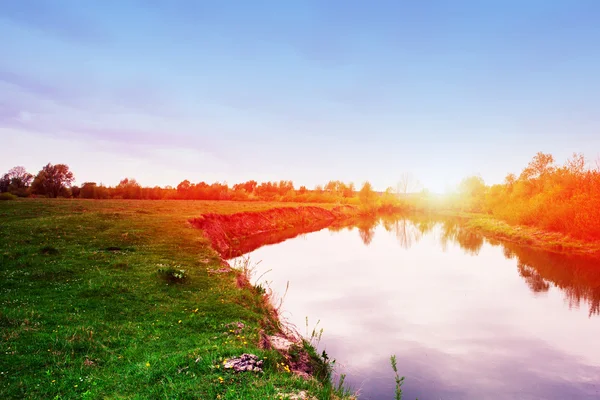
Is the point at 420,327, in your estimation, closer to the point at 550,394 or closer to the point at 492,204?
the point at 550,394

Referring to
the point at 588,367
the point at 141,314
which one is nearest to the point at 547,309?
the point at 588,367

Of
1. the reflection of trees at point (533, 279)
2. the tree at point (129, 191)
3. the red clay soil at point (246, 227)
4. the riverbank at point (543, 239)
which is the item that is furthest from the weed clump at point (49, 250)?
the tree at point (129, 191)

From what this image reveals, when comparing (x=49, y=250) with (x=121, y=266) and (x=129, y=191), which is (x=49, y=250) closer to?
(x=121, y=266)

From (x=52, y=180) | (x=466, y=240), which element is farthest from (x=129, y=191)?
(x=466, y=240)

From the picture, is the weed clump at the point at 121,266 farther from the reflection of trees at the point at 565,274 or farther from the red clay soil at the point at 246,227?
the reflection of trees at the point at 565,274

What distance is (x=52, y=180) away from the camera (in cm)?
8531

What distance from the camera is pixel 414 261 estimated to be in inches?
1243

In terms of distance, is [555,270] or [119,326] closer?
[119,326]

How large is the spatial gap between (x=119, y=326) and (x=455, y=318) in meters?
15.2

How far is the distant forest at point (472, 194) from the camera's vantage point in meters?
36.7

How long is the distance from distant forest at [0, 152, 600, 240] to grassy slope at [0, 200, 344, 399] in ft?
127

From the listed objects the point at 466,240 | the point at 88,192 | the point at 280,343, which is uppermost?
the point at 88,192

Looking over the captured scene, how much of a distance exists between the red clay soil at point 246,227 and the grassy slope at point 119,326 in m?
14.3

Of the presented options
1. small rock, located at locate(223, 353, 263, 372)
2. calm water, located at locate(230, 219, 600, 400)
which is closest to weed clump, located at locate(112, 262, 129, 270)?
calm water, located at locate(230, 219, 600, 400)
